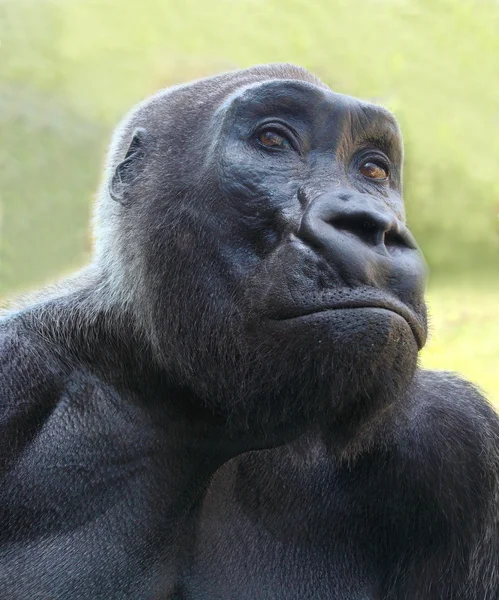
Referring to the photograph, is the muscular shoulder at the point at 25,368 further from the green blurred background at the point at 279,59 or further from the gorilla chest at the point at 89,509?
the green blurred background at the point at 279,59

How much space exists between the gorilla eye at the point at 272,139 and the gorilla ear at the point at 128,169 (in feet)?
1.98

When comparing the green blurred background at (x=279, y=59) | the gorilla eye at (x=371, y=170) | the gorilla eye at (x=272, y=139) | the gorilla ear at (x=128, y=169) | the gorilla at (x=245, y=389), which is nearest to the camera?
the gorilla at (x=245, y=389)

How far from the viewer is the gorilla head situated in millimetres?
2449

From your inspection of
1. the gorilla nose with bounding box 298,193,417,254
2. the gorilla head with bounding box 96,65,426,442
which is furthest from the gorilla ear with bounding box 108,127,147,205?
the gorilla nose with bounding box 298,193,417,254

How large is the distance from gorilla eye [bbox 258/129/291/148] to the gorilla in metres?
0.02

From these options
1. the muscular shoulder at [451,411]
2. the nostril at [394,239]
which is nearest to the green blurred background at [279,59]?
the muscular shoulder at [451,411]

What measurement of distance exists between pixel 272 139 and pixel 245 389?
2.84 feet

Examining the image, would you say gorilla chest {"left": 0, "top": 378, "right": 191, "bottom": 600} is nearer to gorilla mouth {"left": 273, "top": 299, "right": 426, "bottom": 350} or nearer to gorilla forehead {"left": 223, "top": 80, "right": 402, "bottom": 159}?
gorilla mouth {"left": 273, "top": 299, "right": 426, "bottom": 350}

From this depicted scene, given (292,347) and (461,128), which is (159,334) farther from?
(461,128)

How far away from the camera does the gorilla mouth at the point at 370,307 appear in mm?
2393

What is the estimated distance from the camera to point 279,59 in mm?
7785

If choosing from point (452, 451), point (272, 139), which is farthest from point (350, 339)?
point (452, 451)

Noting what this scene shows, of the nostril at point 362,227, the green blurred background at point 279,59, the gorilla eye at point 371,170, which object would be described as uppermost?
the nostril at point 362,227

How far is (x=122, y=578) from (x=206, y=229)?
1.28m
